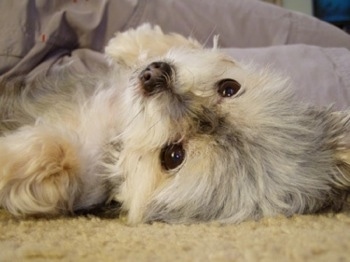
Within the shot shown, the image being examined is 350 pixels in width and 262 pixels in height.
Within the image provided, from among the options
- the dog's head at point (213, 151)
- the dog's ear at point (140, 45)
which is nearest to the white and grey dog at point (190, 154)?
the dog's head at point (213, 151)

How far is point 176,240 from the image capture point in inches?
35.6

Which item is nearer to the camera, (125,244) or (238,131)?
(125,244)

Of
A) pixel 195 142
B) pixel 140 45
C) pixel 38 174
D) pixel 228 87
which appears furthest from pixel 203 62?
pixel 38 174

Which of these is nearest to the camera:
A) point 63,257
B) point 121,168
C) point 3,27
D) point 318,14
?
point 63,257

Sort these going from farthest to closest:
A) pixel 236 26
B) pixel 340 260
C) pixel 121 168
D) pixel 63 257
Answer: pixel 236 26 < pixel 121 168 < pixel 63 257 < pixel 340 260

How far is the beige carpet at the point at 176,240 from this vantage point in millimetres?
733

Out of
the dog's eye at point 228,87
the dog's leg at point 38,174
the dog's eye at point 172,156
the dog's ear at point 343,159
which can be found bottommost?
the dog's leg at point 38,174

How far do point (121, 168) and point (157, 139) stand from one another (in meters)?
0.15

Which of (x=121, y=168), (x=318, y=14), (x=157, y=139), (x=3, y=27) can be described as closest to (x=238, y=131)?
(x=157, y=139)

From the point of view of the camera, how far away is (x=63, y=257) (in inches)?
30.9

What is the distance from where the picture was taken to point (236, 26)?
212 centimetres

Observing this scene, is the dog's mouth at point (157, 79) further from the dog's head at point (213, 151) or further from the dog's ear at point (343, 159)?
the dog's ear at point (343, 159)

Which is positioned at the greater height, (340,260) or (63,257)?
(340,260)

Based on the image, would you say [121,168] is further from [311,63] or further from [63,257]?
[311,63]
